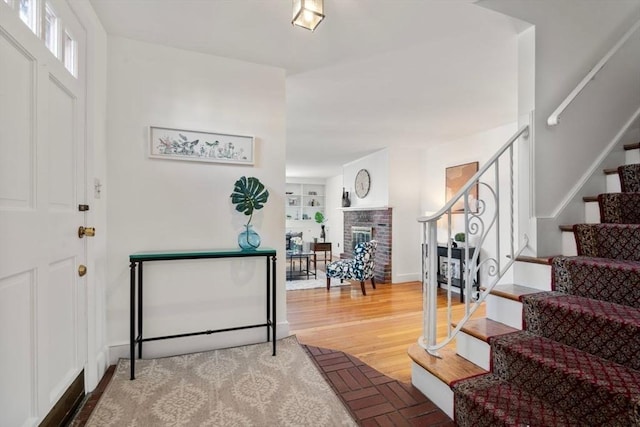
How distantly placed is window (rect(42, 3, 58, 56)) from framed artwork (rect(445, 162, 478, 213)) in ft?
13.8

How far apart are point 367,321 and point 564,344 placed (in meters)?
2.05

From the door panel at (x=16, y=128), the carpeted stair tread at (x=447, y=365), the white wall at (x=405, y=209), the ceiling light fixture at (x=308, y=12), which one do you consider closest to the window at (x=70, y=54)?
the door panel at (x=16, y=128)

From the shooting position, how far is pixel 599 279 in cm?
147

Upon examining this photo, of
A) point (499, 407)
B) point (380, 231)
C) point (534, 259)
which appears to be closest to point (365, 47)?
point (534, 259)

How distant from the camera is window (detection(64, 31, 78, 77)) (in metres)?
1.53

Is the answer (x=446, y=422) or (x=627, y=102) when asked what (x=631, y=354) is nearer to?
(x=446, y=422)

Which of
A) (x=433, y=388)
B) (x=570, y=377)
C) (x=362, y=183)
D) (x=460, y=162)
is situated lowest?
(x=433, y=388)

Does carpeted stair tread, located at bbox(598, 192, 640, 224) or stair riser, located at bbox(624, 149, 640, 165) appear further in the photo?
stair riser, located at bbox(624, 149, 640, 165)

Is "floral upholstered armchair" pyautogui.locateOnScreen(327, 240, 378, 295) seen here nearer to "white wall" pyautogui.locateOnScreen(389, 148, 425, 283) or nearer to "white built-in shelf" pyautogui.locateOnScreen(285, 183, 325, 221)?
Answer: "white wall" pyautogui.locateOnScreen(389, 148, 425, 283)

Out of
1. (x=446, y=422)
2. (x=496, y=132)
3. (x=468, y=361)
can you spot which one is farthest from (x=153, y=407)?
(x=496, y=132)

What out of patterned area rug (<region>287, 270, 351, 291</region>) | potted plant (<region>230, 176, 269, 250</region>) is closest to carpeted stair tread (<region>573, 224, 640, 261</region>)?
potted plant (<region>230, 176, 269, 250</region>)

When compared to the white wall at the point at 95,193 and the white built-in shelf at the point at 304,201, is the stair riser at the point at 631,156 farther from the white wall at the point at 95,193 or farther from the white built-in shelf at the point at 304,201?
the white built-in shelf at the point at 304,201

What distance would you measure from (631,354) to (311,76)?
2.63 metres

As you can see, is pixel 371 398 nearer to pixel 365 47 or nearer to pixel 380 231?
pixel 365 47
